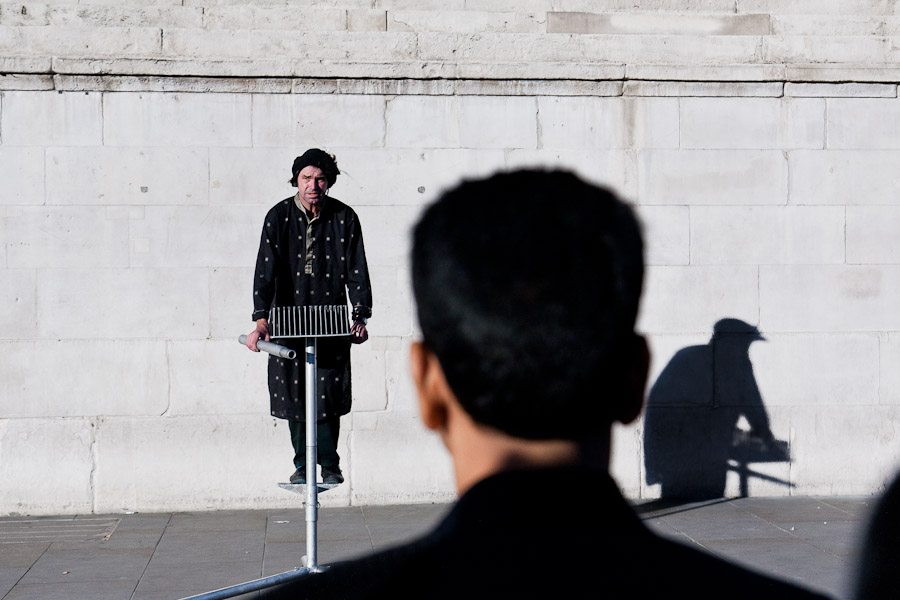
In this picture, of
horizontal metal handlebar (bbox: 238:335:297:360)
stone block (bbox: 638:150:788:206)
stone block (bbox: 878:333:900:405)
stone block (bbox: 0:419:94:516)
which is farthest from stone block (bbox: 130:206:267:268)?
stone block (bbox: 878:333:900:405)

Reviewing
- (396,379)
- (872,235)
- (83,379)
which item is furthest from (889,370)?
(83,379)

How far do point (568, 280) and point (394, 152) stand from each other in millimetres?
6487

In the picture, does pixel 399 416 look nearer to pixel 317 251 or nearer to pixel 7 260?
pixel 317 251

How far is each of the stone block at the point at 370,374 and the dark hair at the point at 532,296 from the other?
6.34 meters

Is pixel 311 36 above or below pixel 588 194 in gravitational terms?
above

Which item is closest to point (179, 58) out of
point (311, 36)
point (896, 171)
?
point (311, 36)

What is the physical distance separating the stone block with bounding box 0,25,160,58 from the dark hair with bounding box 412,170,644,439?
6.66 metres

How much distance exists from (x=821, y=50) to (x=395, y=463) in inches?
161

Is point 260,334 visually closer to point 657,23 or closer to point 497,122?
point 497,122

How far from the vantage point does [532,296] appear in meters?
0.89

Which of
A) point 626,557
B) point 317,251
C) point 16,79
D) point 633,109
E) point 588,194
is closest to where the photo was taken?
point 626,557

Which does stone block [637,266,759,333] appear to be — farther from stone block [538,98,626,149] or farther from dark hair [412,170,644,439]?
dark hair [412,170,644,439]

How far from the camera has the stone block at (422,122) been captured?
23.9 feet

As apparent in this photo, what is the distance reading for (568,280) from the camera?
2.93ft
